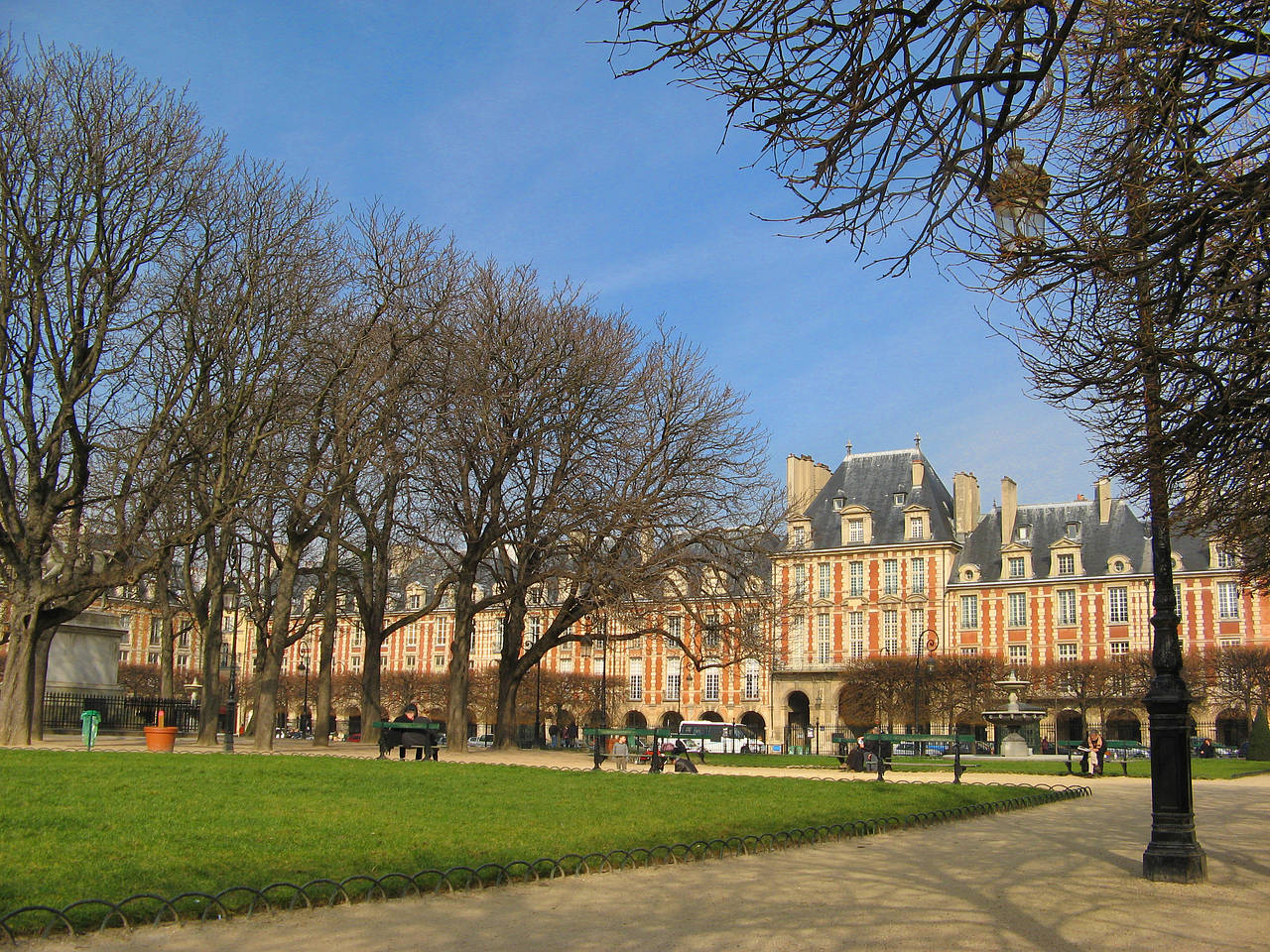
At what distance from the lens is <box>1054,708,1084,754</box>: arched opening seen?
49.7 m

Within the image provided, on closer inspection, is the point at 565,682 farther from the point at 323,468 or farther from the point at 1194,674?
the point at 323,468

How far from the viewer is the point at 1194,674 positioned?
4666cm

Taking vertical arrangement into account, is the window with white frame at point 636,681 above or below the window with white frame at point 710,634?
below

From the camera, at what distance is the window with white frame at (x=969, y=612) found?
183 ft

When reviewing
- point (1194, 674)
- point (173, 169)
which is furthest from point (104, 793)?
point (1194, 674)

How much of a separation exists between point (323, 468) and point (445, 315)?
4.87 m

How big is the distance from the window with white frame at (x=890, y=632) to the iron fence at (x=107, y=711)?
34719mm

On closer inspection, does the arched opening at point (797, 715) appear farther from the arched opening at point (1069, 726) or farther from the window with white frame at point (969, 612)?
the arched opening at point (1069, 726)

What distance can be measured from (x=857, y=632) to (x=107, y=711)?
125ft

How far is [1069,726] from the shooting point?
168 ft

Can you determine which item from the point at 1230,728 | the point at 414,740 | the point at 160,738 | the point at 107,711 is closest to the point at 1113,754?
the point at 1230,728

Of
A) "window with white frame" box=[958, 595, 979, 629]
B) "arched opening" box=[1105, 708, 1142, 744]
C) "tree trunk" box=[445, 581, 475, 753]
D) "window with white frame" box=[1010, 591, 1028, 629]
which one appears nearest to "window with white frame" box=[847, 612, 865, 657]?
"window with white frame" box=[958, 595, 979, 629]

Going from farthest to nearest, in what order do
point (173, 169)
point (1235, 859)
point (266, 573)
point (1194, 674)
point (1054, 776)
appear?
point (1194, 674) < point (266, 573) < point (1054, 776) < point (173, 169) < point (1235, 859)

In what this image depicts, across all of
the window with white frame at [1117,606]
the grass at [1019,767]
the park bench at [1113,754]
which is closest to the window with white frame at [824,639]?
the window with white frame at [1117,606]
